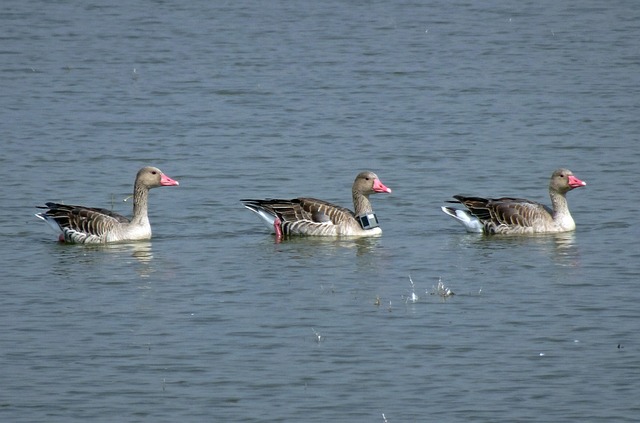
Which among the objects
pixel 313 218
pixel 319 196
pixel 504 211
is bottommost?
pixel 313 218

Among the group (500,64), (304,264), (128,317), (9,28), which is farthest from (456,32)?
(128,317)

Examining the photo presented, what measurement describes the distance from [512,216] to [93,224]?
5601 mm

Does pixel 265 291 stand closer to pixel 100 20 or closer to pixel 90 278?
pixel 90 278

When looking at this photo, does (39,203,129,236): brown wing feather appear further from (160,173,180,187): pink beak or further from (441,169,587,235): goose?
(441,169,587,235): goose

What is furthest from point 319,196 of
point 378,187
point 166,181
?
point 166,181

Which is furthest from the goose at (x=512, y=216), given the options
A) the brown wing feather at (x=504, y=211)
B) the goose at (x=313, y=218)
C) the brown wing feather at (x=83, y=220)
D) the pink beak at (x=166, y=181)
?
the brown wing feather at (x=83, y=220)

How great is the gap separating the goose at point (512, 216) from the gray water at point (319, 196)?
0.32 meters

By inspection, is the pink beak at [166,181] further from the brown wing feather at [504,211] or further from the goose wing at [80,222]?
the brown wing feather at [504,211]

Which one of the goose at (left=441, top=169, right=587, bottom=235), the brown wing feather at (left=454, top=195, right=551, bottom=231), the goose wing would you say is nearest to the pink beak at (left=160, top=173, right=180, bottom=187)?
the goose wing

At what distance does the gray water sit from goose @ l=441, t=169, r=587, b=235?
12.6 inches

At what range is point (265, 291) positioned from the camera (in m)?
16.4

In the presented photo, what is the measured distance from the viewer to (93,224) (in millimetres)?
19516

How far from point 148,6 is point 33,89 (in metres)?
11.0

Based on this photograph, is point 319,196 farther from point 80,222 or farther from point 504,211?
point 80,222
